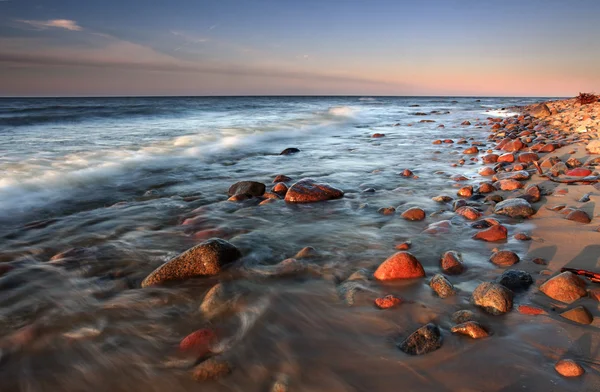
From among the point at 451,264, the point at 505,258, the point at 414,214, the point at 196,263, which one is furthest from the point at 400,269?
the point at 196,263

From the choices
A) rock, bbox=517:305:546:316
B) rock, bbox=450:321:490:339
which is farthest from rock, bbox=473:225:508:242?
rock, bbox=450:321:490:339

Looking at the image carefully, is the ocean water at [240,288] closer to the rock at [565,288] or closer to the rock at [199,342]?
the rock at [199,342]

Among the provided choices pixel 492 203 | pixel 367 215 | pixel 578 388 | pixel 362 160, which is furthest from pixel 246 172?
pixel 578 388

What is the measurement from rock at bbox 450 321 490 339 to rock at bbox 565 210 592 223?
2.31 meters

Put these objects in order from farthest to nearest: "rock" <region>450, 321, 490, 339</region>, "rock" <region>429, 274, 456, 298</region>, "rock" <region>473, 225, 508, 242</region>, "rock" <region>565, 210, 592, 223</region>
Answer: "rock" <region>565, 210, 592, 223</region> → "rock" <region>473, 225, 508, 242</region> → "rock" <region>429, 274, 456, 298</region> → "rock" <region>450, 321, 490, 339</region>

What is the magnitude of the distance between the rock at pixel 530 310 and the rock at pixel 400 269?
66 cm

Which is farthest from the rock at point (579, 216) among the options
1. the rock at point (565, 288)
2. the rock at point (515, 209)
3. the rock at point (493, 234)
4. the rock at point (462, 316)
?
the rock at point (462, 316)

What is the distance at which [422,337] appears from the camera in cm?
190

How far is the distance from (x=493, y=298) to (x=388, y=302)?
640mm

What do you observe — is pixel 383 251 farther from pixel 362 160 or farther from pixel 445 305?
pixel 362 160

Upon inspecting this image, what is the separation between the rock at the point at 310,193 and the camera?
16.0 feet

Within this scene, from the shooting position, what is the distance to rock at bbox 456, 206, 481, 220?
3.82 m

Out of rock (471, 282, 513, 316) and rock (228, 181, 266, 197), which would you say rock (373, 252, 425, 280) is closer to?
rock (471, 282, 513, 316)

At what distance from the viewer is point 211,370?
5.88 ft
